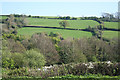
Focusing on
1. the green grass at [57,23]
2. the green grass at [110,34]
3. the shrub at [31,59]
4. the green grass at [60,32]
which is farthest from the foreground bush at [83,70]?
the green grass at [57,23]

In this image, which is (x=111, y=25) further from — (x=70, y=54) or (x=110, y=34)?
(x=70, y=54)

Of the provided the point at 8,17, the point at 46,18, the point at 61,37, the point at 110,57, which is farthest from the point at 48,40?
the point at 110,57

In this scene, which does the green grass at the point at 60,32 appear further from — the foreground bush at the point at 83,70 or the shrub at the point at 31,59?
the foreground bush at the point at 83,70

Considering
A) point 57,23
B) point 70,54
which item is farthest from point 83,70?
point 57,23

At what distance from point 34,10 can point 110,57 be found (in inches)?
203

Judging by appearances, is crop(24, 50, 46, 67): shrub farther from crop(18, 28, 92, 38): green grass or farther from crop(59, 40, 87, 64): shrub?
crop(18, 28, 92, 38): green grass

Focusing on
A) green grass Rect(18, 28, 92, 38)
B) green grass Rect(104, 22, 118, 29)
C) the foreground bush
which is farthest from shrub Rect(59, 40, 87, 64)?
green grass Rect(104, 22, 118, 29)

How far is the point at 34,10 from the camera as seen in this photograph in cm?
923

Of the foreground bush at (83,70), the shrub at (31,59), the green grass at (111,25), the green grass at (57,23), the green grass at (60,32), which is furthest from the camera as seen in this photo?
the green grass at (111,25)

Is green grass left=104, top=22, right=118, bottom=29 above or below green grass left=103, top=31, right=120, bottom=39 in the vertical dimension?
above

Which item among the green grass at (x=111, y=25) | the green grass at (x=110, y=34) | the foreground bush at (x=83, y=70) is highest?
the green grass at (x=111, y=25)

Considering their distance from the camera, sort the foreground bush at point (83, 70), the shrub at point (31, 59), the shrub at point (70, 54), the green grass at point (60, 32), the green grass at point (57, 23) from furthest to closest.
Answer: the green grass at point (57, 23) → the green grass at point (60, 32) → the shrub at point (70, 54) → the shrub at point (31, 59) → the foreground bush at point (83, 70)

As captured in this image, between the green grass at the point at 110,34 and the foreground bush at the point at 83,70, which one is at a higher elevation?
the green grass at the point at 110,34

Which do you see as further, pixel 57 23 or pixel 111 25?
pixel 111 25
